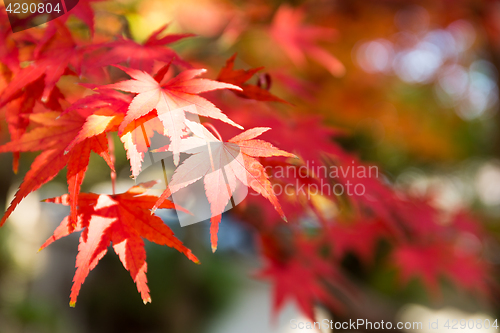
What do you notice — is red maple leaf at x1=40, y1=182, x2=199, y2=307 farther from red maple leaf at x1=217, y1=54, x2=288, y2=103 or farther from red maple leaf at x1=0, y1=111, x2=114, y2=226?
red maple leaf at x1=217, y1=54, x2=288, y2=103

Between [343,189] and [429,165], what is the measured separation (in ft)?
19.2

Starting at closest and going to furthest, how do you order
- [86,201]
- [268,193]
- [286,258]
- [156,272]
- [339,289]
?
[268,193] < [86,201] < [286,258] < [339,289] < [156,272]

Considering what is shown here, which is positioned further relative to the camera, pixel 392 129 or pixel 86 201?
pixel 392 129

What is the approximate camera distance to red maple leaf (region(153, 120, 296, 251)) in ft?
1.38

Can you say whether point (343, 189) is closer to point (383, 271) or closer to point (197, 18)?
point (197, 18)

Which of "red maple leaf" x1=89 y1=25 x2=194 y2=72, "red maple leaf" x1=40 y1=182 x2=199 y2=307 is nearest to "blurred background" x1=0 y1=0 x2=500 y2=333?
"red maple leaf" x1=89 y1=25 x2=194 y2=72

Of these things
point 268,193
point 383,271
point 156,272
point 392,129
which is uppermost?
point 268,193

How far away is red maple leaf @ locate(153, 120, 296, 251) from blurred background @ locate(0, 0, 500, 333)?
361mm

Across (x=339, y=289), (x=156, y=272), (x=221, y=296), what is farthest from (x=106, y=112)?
(x=221, y=296)

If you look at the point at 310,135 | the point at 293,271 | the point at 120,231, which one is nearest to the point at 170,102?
the point at 120,231

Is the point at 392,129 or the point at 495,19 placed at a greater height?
the point at 495,19

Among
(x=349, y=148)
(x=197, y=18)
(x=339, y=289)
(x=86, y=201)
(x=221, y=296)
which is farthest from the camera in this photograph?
(x=349, y=148)

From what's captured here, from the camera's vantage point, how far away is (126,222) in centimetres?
51

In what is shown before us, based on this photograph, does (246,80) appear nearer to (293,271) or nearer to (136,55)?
(136,55)
